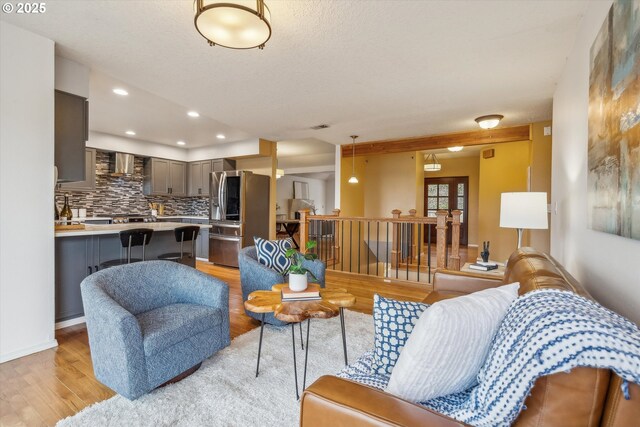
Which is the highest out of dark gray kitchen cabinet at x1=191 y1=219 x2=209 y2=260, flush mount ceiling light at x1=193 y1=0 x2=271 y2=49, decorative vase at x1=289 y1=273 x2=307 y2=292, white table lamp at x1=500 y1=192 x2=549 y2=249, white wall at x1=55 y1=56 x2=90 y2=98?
white wall at x1=55 y1=56 x2=90 y2=98

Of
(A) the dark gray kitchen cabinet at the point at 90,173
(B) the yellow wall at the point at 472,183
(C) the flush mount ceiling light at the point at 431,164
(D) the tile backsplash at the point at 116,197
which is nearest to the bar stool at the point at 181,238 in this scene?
(A) the dark gray kitchen cabinet at the point at 90,173

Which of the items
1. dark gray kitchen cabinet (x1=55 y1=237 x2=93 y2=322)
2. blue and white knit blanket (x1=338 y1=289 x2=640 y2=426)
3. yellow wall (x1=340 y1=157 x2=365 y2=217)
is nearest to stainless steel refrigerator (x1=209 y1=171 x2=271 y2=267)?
yellow wall (x1=340 y1=157 x2=365 y2=217)

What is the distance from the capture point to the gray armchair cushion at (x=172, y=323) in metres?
1.70

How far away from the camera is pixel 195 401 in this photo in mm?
1715

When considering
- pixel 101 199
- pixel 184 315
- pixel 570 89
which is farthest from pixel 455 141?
pixel 101 199

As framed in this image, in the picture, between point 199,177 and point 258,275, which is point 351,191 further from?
point 258,275

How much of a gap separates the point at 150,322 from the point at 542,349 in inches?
77.5

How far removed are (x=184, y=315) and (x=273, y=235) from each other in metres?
4.50

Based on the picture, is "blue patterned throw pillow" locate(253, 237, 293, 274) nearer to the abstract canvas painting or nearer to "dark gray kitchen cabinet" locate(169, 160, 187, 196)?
the abstract canvas painting

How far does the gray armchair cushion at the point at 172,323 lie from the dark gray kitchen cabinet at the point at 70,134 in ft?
5.72

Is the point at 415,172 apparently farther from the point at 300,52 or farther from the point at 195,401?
the point at 195,401

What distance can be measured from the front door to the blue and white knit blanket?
27.0ft

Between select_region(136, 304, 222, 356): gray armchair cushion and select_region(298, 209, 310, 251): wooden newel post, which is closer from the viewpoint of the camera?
select_region(136, 304, 222, 356): gray armchair cushion

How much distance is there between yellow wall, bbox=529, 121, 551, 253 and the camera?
13.9 feet
